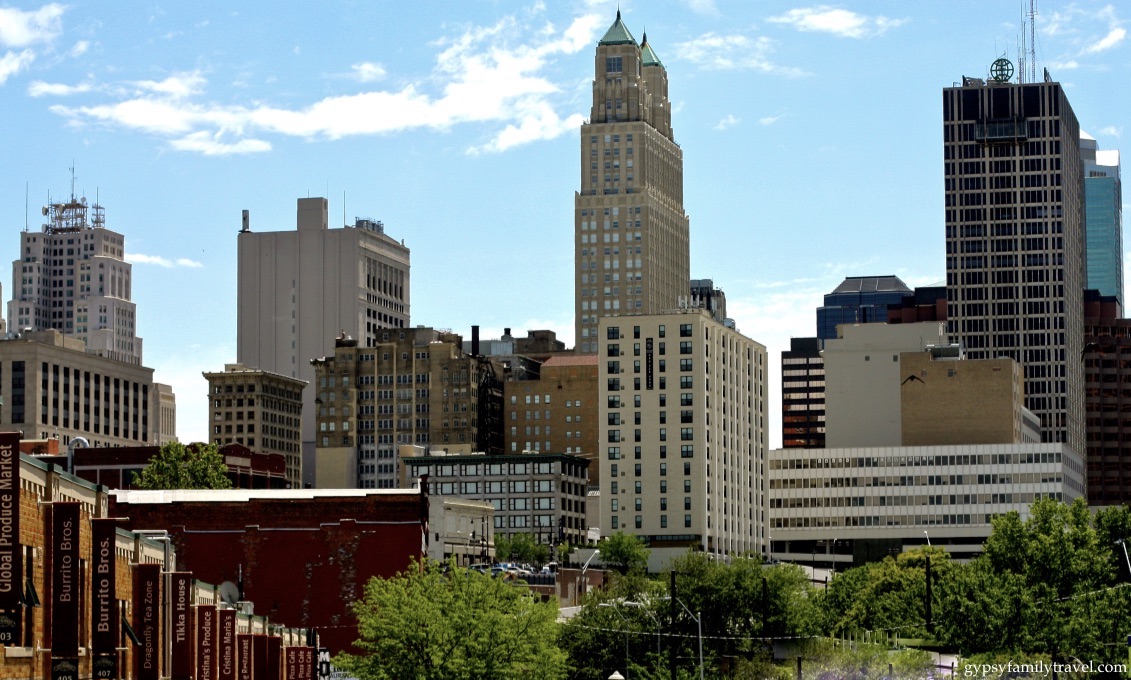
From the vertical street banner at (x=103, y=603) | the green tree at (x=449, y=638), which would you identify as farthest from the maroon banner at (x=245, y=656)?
the vertical street banner at (x=103, y=603)

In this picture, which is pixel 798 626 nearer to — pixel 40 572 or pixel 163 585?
pixel 163 585

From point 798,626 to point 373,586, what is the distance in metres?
40.9

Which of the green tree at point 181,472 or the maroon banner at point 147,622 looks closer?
the maroon banner at point 147,622

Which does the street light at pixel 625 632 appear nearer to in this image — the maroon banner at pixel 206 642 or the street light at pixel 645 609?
the street light at pixel 645 609

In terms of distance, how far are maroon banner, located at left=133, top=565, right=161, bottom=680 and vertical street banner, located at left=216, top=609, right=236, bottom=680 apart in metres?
13.6

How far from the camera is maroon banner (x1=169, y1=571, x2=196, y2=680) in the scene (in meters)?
68.8

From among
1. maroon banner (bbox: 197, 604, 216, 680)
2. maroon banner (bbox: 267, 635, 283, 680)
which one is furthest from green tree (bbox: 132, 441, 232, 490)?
maroon banner (bbox: 197, 604, 216, 680)

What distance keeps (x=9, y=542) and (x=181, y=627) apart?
24.9 m

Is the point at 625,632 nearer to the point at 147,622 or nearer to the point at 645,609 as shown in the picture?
the point at 645,609

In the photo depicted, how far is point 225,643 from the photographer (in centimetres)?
7919

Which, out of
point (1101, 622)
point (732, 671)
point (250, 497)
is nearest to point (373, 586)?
point (250, 497)

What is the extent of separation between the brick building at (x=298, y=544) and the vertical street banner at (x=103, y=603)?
6246 centimetres

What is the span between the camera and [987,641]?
4956 inches

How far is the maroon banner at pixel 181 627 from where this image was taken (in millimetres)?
68750
